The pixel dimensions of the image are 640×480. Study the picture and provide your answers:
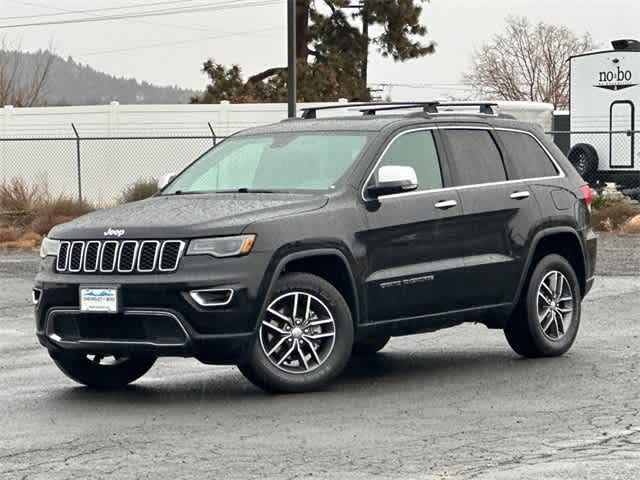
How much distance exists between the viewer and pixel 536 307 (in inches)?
432

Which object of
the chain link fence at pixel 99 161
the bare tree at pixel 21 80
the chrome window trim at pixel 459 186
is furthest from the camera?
the bare tree at pixel 21 80

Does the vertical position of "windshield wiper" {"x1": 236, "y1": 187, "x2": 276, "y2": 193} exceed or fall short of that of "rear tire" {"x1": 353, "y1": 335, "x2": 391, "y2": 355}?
it exceeds it

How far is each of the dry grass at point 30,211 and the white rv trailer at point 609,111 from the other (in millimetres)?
11141

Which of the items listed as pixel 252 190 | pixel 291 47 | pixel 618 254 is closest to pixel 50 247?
pixel 252 190

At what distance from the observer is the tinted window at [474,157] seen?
10.8 meters

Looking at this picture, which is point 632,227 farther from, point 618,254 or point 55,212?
point 55,212

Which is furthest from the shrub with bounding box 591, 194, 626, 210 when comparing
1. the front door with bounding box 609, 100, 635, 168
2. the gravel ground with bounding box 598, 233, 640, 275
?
the front door with bounding box 609, 100, 635, 168

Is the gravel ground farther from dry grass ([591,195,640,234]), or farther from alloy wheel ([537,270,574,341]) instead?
alloy wheel ([537,270,574,341])

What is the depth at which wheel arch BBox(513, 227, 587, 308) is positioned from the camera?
432 inches

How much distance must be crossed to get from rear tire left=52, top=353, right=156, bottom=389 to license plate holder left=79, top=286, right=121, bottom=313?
2.51 feet

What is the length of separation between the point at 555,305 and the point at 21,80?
61656mm

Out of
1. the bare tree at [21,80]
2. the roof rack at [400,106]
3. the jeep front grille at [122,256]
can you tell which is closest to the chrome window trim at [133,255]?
the jeep front grille at [122,256]

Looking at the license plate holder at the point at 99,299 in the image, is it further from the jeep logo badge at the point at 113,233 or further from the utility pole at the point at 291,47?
the utility pole at the point at 291,47

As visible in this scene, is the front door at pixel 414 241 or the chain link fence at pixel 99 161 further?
the chain link fence at pixel 99 161
